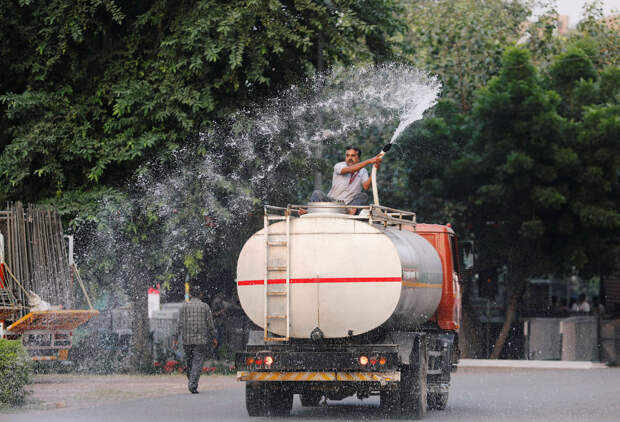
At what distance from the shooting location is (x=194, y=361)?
18.4m

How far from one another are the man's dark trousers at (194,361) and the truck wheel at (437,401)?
4408 mm

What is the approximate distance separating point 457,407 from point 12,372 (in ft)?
21.4

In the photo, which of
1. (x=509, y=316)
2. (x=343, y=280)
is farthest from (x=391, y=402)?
(x=509, y=316)

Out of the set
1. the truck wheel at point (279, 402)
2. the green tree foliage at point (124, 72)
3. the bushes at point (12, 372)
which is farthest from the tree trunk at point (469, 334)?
the bushes at point (12, 372)

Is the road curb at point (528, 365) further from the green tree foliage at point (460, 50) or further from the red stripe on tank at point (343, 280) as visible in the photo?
the red stripe on tank at point (343, 280)

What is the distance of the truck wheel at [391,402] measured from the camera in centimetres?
1402

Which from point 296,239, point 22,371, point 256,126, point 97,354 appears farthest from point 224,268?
point 296,239

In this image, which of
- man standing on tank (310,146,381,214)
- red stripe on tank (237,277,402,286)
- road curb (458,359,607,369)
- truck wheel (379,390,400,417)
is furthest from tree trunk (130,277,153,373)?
red stripe on tank (237,277,402,286)

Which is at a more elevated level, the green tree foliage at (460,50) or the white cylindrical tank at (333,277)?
the green tree foliage at (460,50)

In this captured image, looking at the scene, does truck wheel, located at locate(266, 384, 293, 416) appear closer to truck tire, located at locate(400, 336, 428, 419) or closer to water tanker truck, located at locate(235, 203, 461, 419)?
water tanker truck, located at locate(235, 203, 461, 419)

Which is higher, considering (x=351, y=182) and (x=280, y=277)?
(x=351, y=182)

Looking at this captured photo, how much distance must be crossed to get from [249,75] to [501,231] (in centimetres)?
1080

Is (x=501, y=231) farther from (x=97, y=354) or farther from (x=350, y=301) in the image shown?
(x=350, y=301)

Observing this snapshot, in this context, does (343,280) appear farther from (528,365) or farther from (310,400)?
(528,365)
